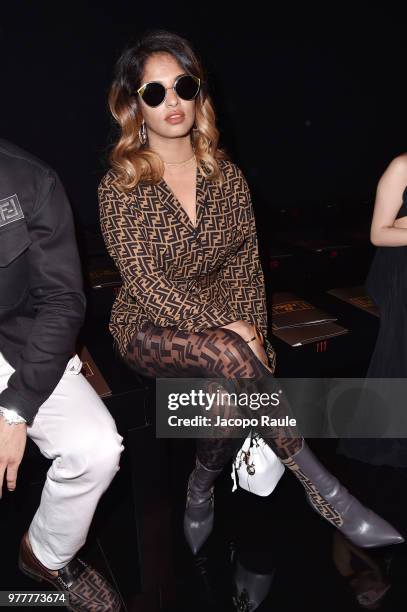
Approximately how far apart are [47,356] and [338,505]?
1012mm

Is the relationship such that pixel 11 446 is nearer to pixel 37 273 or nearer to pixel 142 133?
pixel 37 273

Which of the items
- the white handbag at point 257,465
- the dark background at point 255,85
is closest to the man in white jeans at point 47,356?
the white handbag at point 257,465

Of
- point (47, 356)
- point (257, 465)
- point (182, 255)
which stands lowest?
point (257, 465)

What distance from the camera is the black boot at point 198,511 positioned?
193cm

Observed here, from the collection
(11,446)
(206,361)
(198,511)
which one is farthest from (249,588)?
Answer: (11,446)

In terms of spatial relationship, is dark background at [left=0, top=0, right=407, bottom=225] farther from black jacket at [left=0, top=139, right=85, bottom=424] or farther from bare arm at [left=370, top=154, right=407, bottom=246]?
bare arm at [left=370, top=154, right=407, bottom=246]

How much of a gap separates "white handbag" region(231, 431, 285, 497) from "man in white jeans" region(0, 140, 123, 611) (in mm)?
490

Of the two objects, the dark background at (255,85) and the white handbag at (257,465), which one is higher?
the dark background at (255,85)

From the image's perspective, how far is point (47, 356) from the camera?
1493 mm

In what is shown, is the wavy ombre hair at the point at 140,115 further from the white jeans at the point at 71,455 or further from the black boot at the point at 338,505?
the black boot at the point at 338,505

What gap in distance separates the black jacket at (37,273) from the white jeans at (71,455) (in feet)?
0.25

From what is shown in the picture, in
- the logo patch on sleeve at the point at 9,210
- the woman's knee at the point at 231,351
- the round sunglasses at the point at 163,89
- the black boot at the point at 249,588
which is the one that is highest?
the round sunglasses at the point at 163,89

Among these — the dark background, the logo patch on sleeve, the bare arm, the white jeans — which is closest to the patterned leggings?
the white jeans

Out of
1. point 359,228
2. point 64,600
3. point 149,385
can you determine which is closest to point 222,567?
point 64,600
